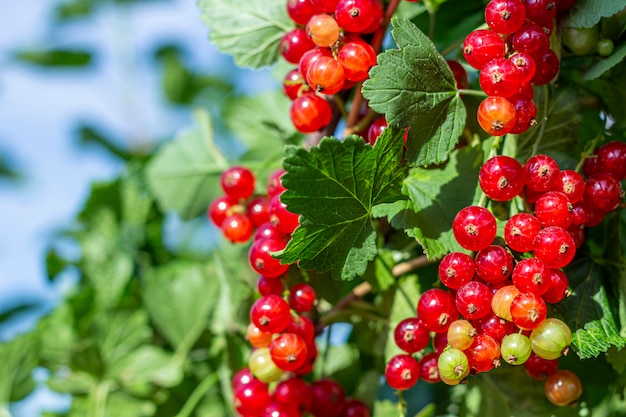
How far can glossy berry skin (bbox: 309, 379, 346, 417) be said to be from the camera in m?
0.87

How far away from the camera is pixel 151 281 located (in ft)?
3.92

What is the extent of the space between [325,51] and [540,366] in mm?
370

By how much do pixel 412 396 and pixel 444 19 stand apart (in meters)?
0.49

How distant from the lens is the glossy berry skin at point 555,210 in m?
0.66

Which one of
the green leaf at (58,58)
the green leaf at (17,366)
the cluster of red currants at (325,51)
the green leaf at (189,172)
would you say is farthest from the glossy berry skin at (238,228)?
the green leaf at (58,58)

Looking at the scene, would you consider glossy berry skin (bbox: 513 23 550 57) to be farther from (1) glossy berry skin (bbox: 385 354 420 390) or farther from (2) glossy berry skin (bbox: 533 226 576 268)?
(1) glossy berry skin (bbox: 385 354 420 390)

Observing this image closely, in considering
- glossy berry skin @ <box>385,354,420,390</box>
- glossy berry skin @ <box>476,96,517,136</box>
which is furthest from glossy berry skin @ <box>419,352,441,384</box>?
glossy berry skin @ <box>476,96,517,136</box>

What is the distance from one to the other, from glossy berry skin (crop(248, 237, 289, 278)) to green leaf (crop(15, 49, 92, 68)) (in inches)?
60.2

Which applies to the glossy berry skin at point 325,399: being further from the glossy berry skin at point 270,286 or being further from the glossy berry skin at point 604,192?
the glossy berry skin at point 604,192

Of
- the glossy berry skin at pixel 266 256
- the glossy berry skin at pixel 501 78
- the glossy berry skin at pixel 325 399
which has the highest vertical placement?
the glossy berry skin at pixel 501 78

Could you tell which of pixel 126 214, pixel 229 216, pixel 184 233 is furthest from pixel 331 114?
pixel 184 233

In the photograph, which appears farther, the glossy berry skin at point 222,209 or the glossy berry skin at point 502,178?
the glossy berry skin at point 222,209

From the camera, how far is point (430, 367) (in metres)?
0.73

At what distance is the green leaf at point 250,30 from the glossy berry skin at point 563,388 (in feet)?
1.54
